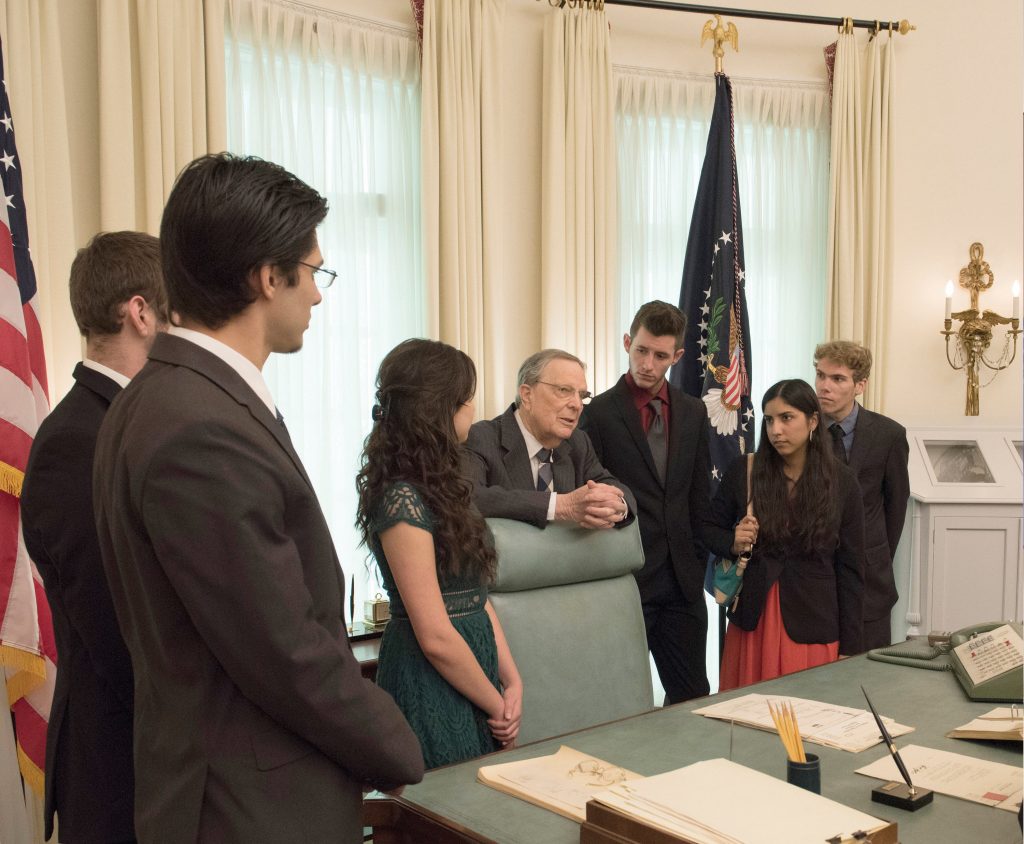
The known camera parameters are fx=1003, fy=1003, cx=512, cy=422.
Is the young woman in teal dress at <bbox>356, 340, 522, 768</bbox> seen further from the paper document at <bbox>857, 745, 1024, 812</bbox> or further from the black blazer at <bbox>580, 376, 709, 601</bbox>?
the black blazer at <bbox>580, 376, 709, 601</bbox>

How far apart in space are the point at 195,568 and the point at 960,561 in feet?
13.9

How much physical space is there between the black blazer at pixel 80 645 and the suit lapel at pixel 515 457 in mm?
1482

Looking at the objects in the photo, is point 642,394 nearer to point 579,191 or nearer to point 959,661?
point 579,191

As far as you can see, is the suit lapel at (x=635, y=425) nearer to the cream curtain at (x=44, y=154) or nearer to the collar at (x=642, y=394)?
the collar at (x=642, y=394)

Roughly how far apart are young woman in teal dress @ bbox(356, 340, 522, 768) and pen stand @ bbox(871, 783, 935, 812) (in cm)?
88

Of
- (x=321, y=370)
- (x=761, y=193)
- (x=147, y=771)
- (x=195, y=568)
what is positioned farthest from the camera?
(x=761, y=193)

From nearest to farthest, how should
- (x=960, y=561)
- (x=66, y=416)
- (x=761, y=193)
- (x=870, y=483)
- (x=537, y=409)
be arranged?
1. (x=66, y=416)
2. (x=537, y=409)
3. (x=870, y=483)
4. (x=960, y=561)
5. (x=761, y=193)

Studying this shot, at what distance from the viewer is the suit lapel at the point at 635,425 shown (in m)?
3.55

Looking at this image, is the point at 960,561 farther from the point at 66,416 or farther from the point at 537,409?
the point at 66,416

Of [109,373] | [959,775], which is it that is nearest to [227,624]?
[109,373]

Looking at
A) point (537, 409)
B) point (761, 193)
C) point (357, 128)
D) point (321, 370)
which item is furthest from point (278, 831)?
point (761, 193)

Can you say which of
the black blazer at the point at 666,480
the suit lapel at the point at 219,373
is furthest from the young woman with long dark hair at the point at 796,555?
the suit lapel at the point at 219,373

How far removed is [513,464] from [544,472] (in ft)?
0.36

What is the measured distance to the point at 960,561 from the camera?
458 cm
